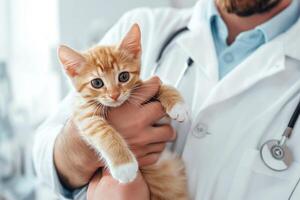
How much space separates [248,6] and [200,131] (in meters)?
0.33

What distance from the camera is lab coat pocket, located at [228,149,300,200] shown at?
0.79 meters

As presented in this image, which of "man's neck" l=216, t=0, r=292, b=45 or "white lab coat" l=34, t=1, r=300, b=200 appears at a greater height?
"man's neck" l=216, t=0, r=292, b=45

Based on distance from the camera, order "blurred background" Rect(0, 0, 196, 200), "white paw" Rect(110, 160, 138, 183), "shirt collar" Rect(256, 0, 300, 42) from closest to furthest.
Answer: "white paw" Rect(110, 160, 138, 183) → "shirt collar" Rect(256, 0, 300, 42) → "blurred background" Rect(0, 0, 196, 200)

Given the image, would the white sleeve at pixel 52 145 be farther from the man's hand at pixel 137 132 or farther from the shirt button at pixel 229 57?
the shirt button at pixel 229 57

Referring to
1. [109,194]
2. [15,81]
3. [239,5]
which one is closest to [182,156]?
[109,194]

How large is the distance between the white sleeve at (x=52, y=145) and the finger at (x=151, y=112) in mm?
221

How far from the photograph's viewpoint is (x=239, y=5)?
0.96 meters

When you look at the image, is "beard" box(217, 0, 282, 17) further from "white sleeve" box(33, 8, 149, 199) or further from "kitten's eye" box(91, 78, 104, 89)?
"kitten's eye" box(91, 78, 104, 89)

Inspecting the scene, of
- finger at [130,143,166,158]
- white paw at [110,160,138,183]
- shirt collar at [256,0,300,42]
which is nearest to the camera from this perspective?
white paw at [110,160,138,183]

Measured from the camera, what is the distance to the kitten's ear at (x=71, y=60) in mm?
731

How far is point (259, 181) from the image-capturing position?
0.80m

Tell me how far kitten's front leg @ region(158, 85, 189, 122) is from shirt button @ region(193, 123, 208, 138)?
0.25ft

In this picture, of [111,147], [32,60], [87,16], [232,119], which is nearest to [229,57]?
[232,119]

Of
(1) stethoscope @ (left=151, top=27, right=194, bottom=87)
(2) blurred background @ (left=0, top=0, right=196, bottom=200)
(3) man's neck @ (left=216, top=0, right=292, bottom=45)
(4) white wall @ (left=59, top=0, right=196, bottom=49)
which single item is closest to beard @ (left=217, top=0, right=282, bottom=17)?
(3) man's neck @ (left=216, top=0, right=292, bottom=45)
